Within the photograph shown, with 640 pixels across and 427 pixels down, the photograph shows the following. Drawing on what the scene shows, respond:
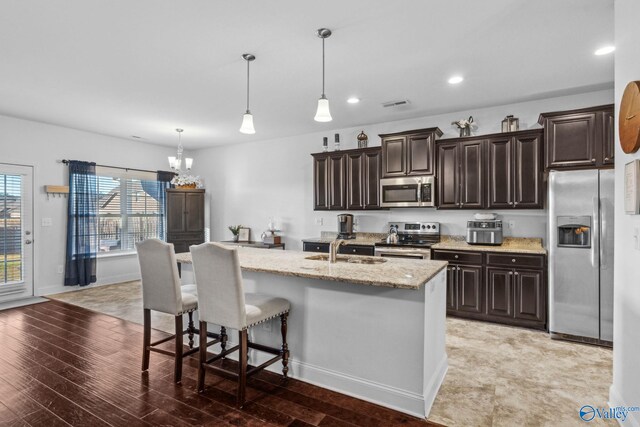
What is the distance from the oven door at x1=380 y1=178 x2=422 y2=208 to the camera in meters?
4.56

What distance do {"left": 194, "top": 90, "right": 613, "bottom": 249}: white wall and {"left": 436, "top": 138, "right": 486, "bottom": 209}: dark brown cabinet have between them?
13.5 inches

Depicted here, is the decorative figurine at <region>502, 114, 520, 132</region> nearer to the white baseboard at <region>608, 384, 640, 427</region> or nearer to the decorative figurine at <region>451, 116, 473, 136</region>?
the decorative figurine at <region>451, 116, 473, 136</region>

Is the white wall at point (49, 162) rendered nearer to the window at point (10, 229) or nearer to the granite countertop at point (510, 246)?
the window at point (10, 229)

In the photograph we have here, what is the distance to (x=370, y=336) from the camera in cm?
235

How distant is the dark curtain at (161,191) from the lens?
6.78 metres

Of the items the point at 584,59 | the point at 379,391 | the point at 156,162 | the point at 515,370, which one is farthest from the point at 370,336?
the point at 156,162

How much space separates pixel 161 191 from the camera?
688cm

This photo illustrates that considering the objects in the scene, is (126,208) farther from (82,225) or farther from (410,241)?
(410,241)

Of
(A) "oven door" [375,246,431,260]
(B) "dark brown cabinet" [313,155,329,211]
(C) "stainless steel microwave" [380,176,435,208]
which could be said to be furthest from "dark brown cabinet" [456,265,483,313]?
(B) "dark brown cabinet" [313,155,329,211]

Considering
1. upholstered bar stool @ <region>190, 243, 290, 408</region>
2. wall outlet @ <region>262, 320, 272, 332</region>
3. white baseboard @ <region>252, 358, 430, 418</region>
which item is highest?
upholstered bar stool @ <region>190, 243, 290, 408</region>

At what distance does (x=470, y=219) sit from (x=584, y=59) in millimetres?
2133

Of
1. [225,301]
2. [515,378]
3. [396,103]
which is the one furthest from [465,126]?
[225,301]

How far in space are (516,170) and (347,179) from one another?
7.36 feet

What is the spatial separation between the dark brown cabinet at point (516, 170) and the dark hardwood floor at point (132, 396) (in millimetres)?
2976
